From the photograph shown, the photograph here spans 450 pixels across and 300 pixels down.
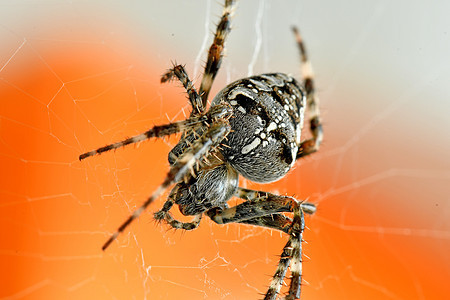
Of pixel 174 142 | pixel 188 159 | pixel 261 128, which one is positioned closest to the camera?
pixel 188 159

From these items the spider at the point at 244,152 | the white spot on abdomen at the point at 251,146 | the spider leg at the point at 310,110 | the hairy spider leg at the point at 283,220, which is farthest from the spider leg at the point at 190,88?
the spider leg at the point at 310,110

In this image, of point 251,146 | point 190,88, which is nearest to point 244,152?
point 251,146

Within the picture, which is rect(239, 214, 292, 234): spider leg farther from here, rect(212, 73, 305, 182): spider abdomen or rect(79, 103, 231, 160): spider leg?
rect(79, 103, 231, 160): spider leg

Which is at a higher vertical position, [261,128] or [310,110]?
[310,110]

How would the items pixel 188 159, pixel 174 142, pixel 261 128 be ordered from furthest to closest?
pixel 174 142, pixel 261 128, pixel 188 159

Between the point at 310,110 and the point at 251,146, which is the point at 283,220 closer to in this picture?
the point at 251,146

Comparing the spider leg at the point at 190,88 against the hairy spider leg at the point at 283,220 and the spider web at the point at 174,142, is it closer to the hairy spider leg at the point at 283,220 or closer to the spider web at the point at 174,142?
the spider web at the point at 174,142
